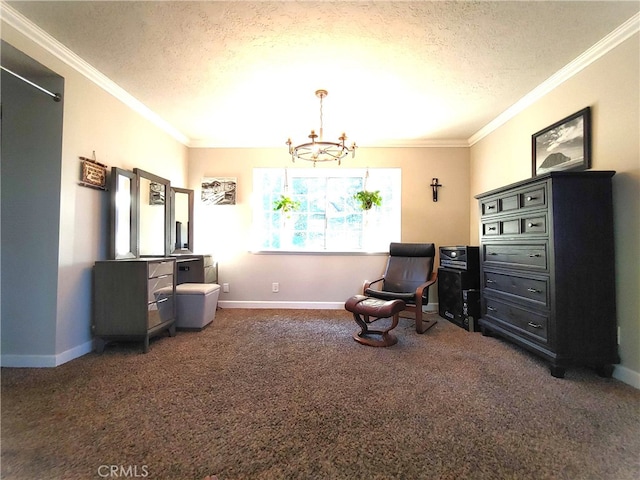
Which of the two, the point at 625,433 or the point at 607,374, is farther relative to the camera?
the point at 607,374

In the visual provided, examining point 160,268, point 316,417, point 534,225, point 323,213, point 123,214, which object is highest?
point 323,213

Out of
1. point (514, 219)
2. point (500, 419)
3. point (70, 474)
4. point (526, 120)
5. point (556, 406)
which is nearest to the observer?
point (70, 474)

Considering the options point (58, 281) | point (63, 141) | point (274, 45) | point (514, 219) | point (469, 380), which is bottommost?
point (469, 380)

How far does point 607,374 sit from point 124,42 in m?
4.17

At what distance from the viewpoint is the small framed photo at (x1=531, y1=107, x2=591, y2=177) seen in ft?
7.08

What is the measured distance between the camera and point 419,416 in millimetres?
1486

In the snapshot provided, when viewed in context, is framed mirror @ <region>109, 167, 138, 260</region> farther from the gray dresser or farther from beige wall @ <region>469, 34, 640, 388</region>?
beige wall @ <region>469, 34, 640, 388</region>

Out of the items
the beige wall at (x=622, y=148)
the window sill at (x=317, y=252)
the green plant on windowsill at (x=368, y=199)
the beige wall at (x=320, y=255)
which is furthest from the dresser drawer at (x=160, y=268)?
the beige wall at (x=622, y=148)

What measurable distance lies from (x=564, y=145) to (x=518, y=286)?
4.21 ft

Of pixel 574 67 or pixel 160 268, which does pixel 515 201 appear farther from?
pixel 160 268

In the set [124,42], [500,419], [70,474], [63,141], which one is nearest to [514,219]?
[500,419]

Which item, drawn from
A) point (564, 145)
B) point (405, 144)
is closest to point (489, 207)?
point (564, 145)

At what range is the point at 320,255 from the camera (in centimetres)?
402

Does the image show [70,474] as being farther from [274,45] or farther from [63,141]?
[274,45]
